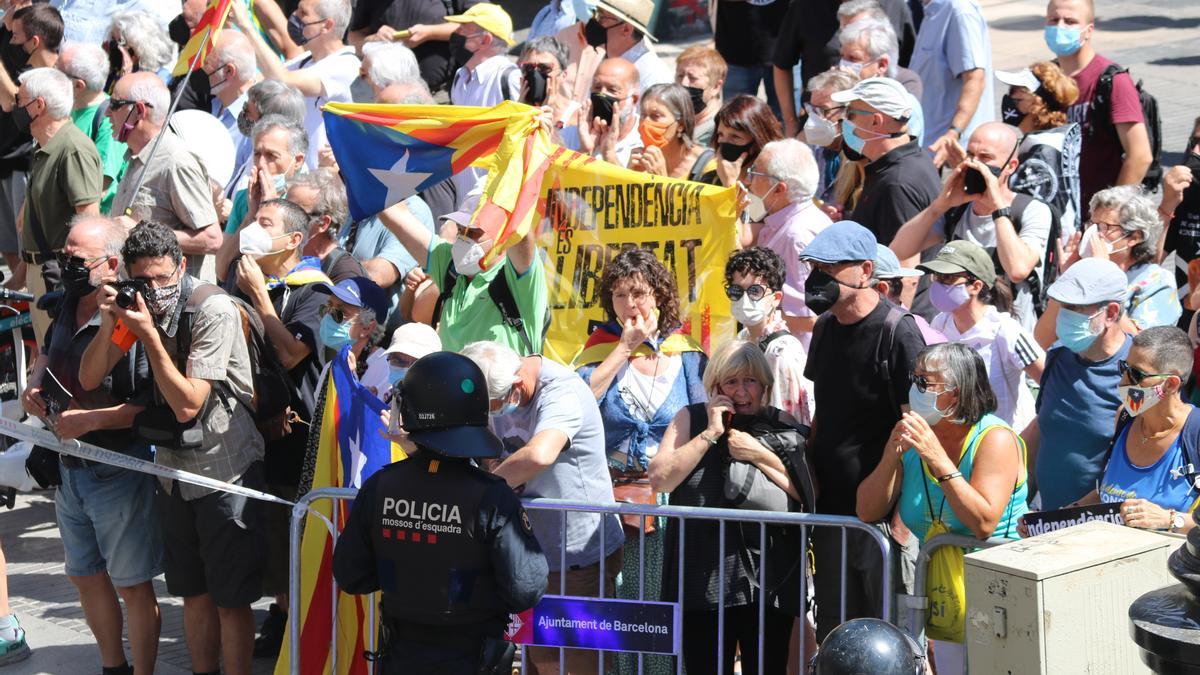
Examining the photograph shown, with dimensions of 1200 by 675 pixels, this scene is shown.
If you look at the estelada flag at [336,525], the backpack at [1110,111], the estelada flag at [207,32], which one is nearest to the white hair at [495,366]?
the estelada flag at [336,525]

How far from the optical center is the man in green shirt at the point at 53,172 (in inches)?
358

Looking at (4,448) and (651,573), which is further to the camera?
(4,448)

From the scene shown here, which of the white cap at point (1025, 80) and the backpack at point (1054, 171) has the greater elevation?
the white cap at point (1025, 80)

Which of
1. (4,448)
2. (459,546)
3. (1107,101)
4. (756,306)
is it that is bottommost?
(4,448)

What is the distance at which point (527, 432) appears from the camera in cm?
606

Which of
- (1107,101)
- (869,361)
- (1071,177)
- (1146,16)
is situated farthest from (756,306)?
(1146,16)

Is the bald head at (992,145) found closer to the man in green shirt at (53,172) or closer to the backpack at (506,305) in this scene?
the backpack at (506,305)

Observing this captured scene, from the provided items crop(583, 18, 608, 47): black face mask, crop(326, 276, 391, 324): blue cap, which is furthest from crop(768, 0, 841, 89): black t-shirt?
crop(326, 276, 391, 324): blue cap

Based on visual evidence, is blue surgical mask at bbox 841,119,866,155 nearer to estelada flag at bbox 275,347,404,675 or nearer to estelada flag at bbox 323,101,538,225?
estelada flag at bbox 323,101,538,225

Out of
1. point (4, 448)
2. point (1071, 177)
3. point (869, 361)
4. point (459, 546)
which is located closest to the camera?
point (459, 546)

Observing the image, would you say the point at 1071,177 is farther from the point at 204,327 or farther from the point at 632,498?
the point at 204,327

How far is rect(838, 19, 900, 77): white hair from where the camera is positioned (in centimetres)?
853

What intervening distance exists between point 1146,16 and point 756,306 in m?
14.4

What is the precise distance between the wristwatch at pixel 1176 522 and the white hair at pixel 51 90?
22.4 ft
